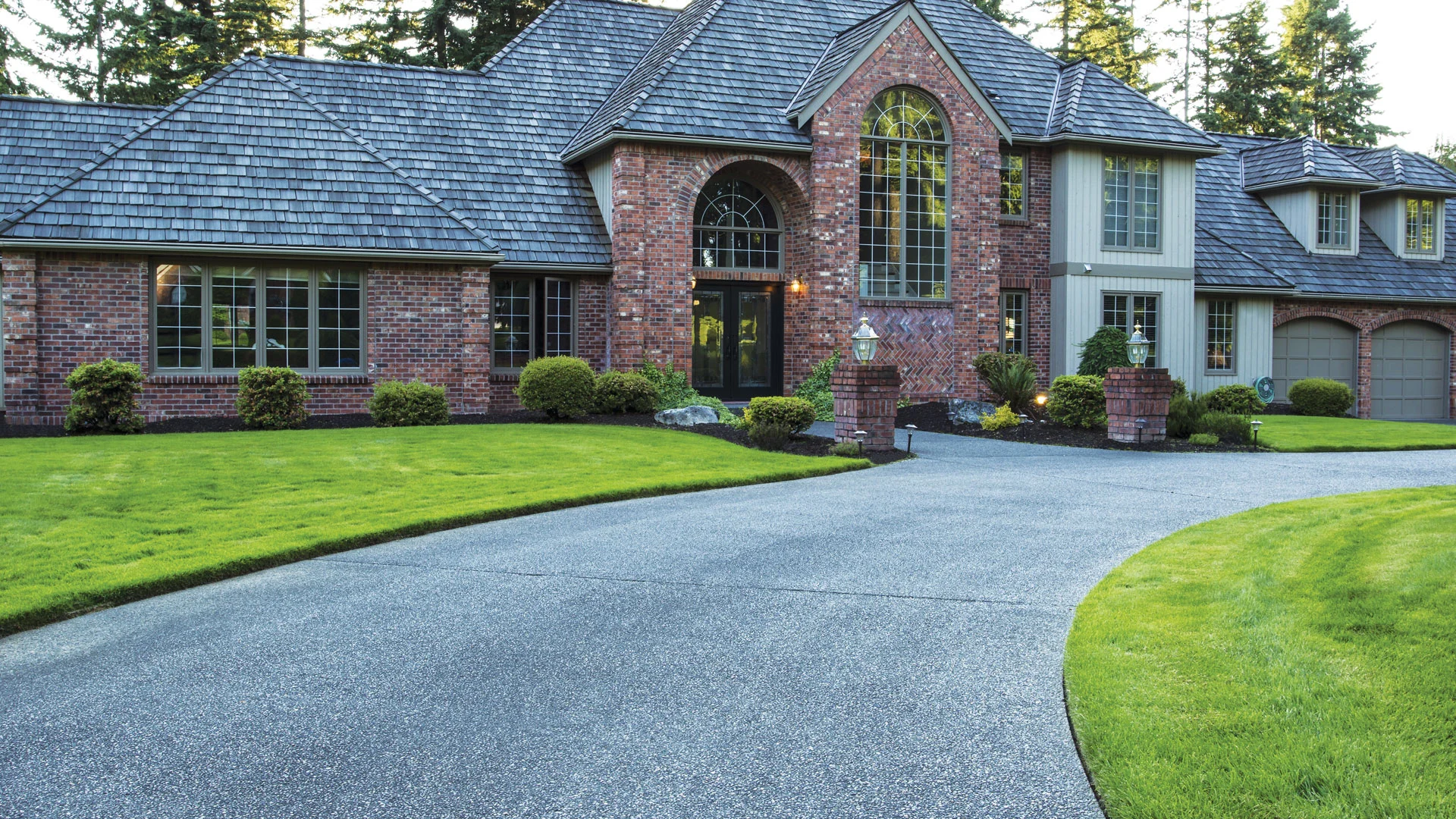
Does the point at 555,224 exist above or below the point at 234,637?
above

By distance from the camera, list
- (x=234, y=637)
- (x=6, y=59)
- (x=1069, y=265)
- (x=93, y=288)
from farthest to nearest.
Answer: (x=6, y=59) < (x=1069, y=265) < (x=93, y=288) < (x=234, y=637)

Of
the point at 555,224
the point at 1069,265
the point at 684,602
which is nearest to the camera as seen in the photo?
the point at 684,602

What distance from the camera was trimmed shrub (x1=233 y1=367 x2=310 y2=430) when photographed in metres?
16.6

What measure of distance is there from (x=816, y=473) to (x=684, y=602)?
21.1ft

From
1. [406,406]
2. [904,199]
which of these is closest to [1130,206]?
[904,199]

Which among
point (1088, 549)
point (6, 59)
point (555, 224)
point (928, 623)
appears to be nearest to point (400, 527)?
point (928, 623)

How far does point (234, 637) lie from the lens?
241 inches

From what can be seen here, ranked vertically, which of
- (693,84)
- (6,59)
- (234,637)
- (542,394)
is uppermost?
(6,59)

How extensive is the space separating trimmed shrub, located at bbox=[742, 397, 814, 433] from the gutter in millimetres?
5778

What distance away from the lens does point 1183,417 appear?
17.1 meters

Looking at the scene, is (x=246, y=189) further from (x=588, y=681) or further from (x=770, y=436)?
(x=588, y=681)

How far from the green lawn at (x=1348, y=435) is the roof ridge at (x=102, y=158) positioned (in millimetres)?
17978

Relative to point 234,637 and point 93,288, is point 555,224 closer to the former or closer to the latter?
point 93,288

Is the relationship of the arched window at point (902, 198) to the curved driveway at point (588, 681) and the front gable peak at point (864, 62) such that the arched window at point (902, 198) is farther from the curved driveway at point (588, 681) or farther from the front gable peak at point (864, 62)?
the curved driveway at point (588, 681)
